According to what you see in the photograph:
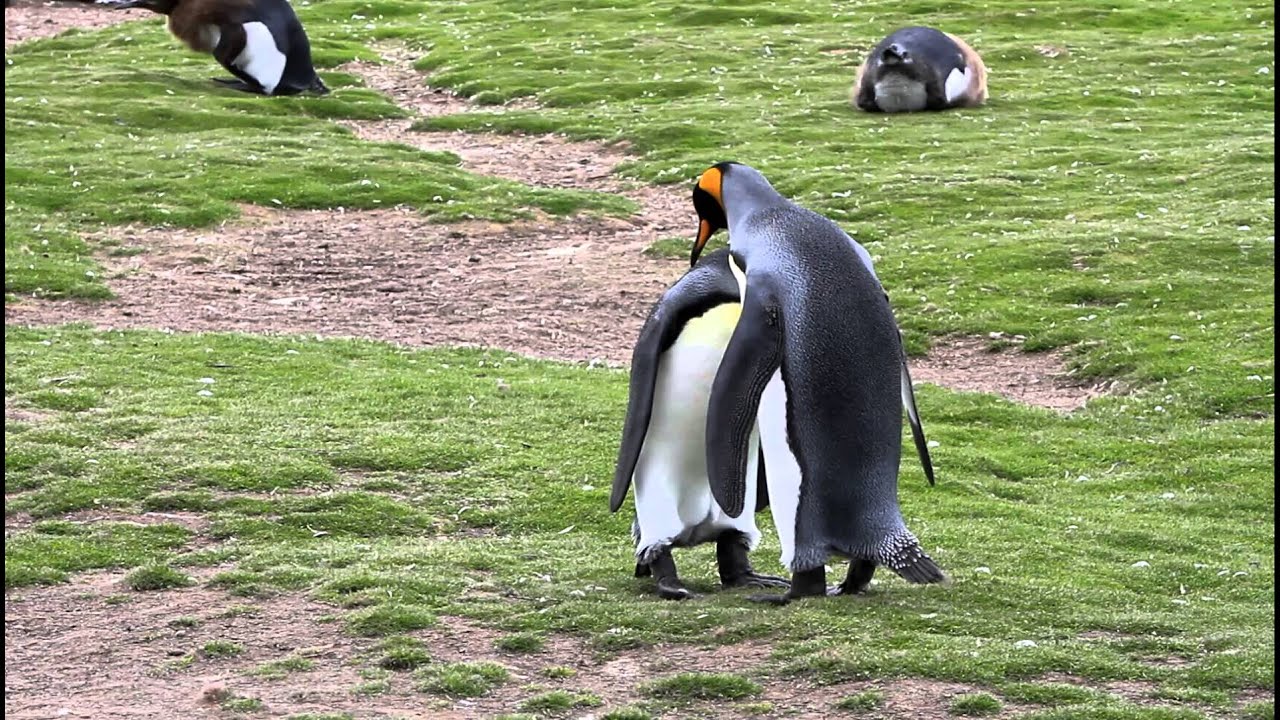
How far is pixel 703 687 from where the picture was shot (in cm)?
514

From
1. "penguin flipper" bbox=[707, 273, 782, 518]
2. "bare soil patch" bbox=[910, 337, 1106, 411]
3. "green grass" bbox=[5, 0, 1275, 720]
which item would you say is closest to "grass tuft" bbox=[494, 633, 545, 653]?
"green grass" bbox=[5, 0, 1275, 720]

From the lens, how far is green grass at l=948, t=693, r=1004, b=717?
193 inches

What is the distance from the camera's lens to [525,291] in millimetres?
14492

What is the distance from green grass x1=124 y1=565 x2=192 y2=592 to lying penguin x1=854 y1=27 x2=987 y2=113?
56.1ft

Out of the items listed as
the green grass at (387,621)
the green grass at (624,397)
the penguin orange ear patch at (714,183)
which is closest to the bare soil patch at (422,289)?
the green grass at (624,397)

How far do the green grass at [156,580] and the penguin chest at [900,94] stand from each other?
17470 millimetres

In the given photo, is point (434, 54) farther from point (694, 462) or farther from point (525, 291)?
point (694, 462)

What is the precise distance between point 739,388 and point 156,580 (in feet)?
7.51

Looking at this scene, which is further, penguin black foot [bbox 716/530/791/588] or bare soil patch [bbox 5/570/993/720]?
penguin black foot [bbox 716/530/791/588]

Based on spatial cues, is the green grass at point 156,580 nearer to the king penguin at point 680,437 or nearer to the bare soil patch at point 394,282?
the king penguin at point 680,437

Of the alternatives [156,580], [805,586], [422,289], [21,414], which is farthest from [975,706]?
[422,289]

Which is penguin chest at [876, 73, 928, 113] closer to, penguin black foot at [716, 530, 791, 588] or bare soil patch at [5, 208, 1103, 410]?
bare soil patch at [5, 208, 1103, 410]

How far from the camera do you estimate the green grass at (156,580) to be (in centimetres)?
654

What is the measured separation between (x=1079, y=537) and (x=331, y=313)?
23.7 ft
